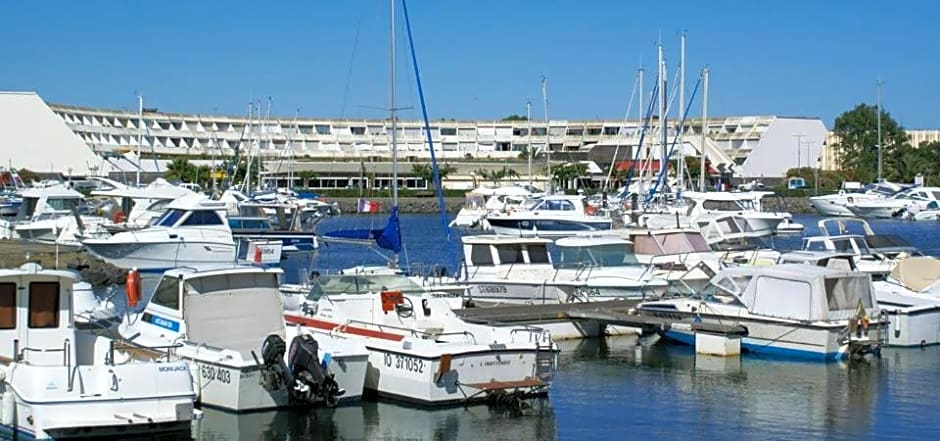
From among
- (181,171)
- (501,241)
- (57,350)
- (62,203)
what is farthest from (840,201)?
(57,350)

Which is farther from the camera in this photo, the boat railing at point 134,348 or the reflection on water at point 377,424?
the reflection on water at point 377,424

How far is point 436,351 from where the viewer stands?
766 inches

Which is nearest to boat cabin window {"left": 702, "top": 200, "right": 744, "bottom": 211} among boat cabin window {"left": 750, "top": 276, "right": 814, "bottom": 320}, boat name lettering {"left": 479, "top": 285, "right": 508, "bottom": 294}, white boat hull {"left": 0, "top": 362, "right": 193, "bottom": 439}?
boat name lettering {"left": 479, "top": 285, "right": 508, "bottom": 294}

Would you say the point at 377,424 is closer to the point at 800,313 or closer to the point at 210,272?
the point at 210,272

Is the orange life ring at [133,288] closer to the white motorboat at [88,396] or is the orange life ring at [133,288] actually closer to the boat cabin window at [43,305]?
the boat cabin window at [43,305]

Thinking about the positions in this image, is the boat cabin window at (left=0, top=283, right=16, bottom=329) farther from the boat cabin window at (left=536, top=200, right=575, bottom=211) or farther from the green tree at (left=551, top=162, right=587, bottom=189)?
the green tree at (left=551, top=162, right=587, bottom=189)

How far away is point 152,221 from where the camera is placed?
4772cm

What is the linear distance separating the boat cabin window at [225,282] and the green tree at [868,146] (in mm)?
117678

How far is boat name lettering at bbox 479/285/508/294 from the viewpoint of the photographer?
3066 cm

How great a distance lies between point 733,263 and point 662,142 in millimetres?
27607

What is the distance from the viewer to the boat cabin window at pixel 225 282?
20469 mm

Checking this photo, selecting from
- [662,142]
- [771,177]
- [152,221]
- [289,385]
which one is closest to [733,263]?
[289,385]

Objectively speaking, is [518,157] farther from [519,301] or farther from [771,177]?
[519,301]

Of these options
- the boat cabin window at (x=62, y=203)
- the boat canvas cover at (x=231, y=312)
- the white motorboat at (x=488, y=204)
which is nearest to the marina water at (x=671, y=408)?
the boat canvas cover at (x=231, y=312)
